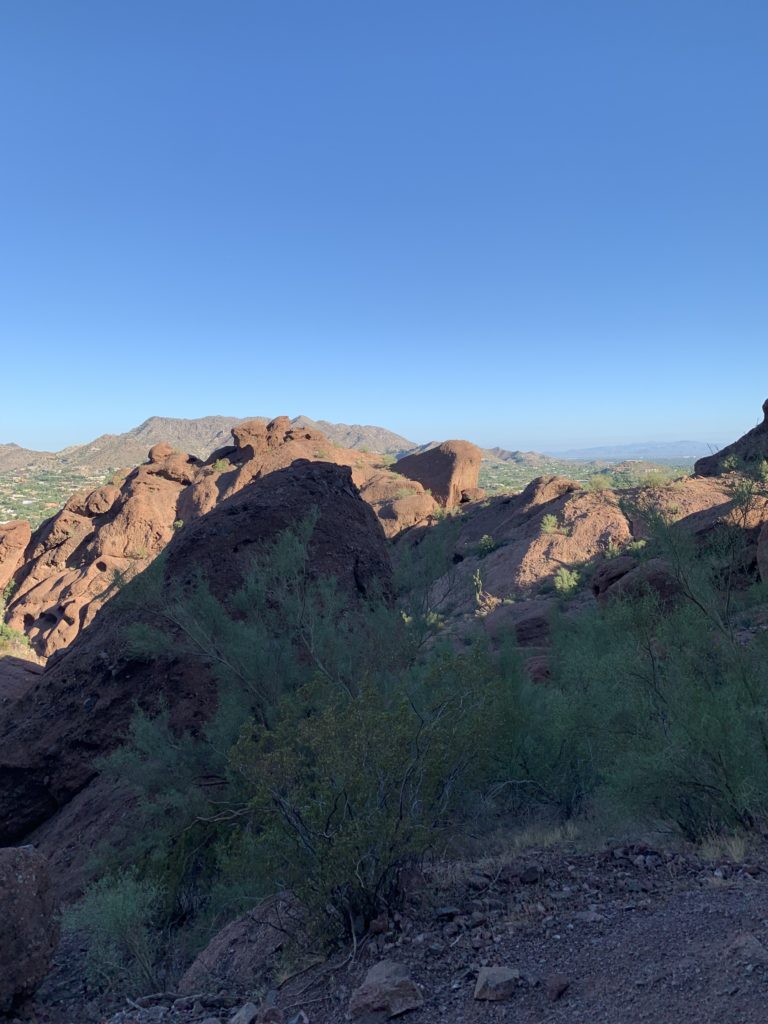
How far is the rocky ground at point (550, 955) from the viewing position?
372cm

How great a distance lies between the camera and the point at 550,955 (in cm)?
432

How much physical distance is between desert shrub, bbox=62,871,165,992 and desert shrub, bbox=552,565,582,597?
20.0 meters

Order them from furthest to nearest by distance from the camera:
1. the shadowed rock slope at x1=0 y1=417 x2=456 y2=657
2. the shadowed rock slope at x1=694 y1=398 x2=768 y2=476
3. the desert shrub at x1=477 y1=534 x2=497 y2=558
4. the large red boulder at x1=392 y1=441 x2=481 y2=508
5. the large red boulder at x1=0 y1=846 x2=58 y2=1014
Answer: the large red boulder at x1=392 y1=441 x2=481 y2=508 → the shadowed rock slope at x1=0 y1=417 x2=456 y2=657 → the desert shrub at x1=477 y1=534 x2=497 y2=558 → the shadowed rock slope at x1=694 y1=398 x2=768 y2=476 → the large red boulder at x1=0 y1=846 x2=58 y2=1014

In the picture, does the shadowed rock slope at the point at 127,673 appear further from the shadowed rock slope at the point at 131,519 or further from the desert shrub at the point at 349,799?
the shadowed rock slope at the point at 131,519

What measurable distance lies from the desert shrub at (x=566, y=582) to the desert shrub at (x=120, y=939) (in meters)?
20.0

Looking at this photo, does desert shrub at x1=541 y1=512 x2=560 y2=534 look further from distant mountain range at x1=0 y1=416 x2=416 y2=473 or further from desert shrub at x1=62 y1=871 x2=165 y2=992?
distant mountain range at x1=0 y1=416 x2=416 y2=473

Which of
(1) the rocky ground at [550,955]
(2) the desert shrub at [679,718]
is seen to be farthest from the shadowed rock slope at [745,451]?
(1) the rocky ground at [550,955]

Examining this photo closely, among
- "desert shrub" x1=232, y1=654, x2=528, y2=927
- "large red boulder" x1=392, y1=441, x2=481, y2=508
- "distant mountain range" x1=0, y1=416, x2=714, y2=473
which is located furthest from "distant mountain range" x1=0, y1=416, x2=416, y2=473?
"desert shrub" x1=232, y1=654, x2=528, y2=927

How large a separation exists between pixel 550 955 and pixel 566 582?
22364 millimetres

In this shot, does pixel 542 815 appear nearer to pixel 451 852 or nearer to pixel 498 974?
pixel 451 852

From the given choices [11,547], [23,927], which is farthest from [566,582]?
[11,547]

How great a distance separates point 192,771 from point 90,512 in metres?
35.9

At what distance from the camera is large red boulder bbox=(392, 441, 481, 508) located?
47156mm

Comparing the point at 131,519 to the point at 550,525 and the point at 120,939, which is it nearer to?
the point at 550,525
